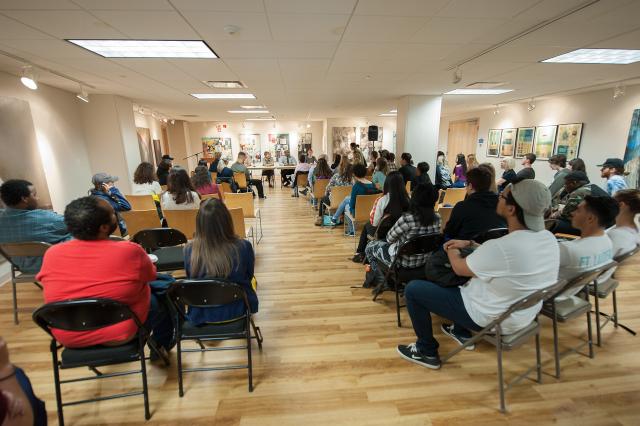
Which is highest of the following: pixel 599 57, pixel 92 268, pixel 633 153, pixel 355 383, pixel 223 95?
pixel 223 95

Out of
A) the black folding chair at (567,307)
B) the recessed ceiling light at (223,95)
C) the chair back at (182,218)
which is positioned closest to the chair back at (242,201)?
the chair back at (182,218)

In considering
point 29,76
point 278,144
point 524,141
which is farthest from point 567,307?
point 278,144

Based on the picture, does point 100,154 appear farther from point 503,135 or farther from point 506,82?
point 503,135

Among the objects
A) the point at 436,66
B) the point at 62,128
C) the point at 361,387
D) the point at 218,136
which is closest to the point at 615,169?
the point at 436,66

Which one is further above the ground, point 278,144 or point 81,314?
point 278,144

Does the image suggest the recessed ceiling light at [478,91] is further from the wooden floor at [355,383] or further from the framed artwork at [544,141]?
the wooden floor at [355,383]

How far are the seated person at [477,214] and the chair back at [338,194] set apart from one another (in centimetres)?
303

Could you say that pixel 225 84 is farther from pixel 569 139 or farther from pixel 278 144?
pixel 278 144

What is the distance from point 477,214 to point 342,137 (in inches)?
457

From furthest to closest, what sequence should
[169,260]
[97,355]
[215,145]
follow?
[215,145] < [169,260] < [97,355]

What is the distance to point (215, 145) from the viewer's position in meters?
14.1

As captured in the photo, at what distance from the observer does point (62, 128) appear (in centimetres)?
541

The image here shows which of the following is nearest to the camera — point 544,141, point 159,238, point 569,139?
point 159,238

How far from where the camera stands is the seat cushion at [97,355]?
1614mm
